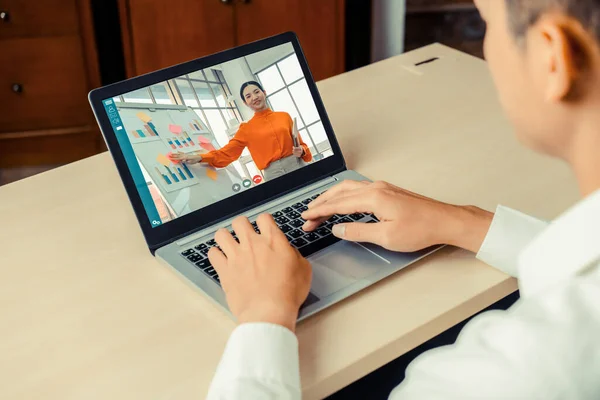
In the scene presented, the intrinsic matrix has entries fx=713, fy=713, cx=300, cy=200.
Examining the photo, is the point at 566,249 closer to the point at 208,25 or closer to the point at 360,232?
the point at 360,232

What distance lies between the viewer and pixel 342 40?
100 inches

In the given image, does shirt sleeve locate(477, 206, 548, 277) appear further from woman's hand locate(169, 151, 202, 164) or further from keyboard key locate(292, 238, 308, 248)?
woman's hand locate(169, 151, 202, 164)

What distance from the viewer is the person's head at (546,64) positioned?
1.84 ft

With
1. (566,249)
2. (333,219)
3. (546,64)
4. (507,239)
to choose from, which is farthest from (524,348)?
(333,219)

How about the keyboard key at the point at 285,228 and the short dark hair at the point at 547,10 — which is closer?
the short dark hair at the point at 547,10

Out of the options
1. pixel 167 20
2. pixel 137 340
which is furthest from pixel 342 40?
pixel 137 340

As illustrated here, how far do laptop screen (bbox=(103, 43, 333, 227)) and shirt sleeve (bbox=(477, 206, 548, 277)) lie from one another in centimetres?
30

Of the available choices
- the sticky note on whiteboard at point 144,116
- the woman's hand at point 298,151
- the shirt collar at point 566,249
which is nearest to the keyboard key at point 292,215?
the woman's hand at point 298,151

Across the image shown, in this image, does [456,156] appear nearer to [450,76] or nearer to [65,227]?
[450,76]

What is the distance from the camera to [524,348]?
0.57 m

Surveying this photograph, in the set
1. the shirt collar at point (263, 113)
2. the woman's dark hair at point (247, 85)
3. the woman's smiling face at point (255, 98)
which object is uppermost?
the woman's dark hair at point (247, 85)

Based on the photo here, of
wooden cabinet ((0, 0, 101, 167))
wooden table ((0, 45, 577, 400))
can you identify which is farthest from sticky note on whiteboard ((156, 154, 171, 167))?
wooden cabinet ((0, 0, 101, 167))

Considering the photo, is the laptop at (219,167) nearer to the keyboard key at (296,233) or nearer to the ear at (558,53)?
the keyboard key at (296,233)

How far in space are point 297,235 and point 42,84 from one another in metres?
1.73
